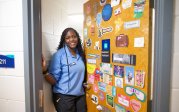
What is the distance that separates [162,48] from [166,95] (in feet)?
0.79

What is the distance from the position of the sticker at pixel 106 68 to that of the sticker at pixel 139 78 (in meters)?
0.30

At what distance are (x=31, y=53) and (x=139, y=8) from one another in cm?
80

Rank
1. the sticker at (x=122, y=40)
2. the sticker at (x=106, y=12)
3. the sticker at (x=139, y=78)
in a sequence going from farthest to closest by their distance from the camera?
1. the sticker at (x=106, y=12)
2. the sticker at (x=122, y=40)
3. the sticker at (x=139, y=78)

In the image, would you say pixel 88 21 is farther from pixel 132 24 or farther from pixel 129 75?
pixel 129 75

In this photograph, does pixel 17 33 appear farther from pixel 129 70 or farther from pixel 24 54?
pixel 129 70

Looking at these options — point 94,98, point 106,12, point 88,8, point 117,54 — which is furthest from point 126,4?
point 94,98

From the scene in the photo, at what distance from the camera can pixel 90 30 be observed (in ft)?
5.50

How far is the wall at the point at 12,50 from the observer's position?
38.9 inches

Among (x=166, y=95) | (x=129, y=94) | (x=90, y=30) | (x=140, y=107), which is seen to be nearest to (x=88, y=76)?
(x=90, y=30)

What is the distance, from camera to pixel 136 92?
3.67 feet

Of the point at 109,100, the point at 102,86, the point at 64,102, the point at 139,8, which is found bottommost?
the point at 64,102

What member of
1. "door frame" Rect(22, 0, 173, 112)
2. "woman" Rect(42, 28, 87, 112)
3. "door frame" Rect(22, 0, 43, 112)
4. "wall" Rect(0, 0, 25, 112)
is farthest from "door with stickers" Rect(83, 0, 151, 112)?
"wall" Rect(0, 0, 25, 112)

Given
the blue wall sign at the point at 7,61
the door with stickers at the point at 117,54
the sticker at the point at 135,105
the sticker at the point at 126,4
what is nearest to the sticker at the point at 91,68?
the door with stickers at the point at 117,54

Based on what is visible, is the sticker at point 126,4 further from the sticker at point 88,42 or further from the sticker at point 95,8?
the sticker at point 88,42
